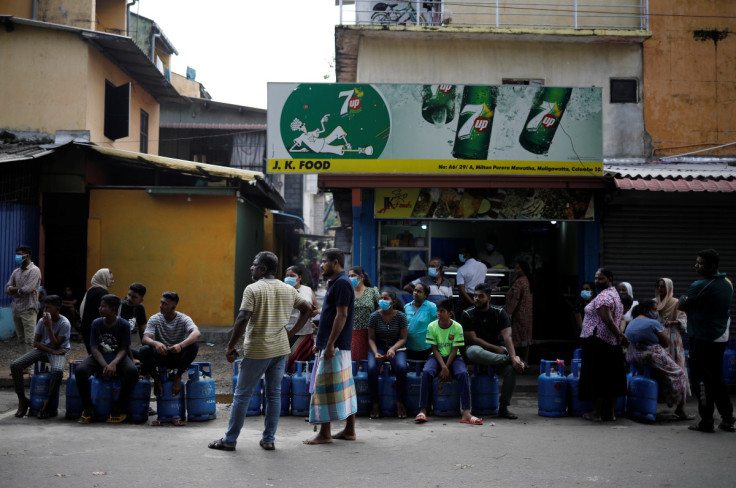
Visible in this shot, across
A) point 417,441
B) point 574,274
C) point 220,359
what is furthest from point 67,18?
point 417,441

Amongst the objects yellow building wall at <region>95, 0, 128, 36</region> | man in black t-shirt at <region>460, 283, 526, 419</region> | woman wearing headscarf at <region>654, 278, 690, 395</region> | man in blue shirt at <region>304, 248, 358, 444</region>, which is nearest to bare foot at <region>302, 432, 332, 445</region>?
man in blue shirt at <region>304, 248, 358, 444</region>

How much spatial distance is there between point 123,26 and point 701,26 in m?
15.4

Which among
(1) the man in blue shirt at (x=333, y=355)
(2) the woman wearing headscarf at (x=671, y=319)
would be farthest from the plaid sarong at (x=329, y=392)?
(2) the woman wearing headscarf at (x=671, y=319)

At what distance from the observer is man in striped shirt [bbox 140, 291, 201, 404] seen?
7406mm

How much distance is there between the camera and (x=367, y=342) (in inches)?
341

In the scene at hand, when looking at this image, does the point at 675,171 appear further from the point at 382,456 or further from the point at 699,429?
Answer: the point at 382,456

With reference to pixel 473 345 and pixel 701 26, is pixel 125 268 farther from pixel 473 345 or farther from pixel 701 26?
pixel 701 26

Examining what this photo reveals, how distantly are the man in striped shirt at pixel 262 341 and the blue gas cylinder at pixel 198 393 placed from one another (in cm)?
145

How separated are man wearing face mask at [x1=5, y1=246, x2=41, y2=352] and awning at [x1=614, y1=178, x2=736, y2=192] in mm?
9173

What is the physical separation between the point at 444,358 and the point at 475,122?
4.89m

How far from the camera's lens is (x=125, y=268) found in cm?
1480

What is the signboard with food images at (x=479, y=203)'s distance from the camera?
→ 11.9 meters

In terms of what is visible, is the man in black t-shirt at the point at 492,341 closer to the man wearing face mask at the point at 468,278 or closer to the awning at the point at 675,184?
the man wearing face mask at the point at 468,278

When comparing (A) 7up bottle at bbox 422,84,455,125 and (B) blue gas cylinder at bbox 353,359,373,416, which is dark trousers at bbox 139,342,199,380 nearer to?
(B) blue gas cylinder at bbox 353,359,373,416
